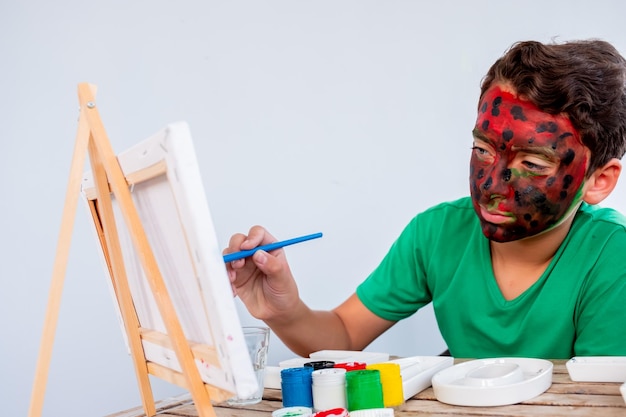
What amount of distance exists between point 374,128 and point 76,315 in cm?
95

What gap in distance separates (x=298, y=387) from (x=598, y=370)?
43 centimetres

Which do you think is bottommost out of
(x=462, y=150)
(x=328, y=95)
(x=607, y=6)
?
(x=462, y=150)

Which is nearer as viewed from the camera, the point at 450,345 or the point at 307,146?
the point at 450,345

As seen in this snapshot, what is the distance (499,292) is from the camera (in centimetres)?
145

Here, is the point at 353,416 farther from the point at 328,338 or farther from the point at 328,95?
the point at 328,95

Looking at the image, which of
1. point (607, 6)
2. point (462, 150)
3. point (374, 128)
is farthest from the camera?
point (607, 6)

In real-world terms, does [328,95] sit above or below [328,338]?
above

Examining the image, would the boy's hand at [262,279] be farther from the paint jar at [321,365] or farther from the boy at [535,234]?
the paint jar at [321,365]

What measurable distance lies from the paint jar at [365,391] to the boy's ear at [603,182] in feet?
2.06

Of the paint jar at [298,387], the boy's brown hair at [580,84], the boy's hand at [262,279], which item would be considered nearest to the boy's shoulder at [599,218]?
the boy's brown hair at [580,84]

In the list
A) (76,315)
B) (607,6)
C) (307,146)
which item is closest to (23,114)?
(76,315)

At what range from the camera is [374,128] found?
205 cm

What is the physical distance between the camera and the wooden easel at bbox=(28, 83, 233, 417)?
33.7 inches

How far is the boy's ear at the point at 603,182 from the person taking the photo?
4.49ft
